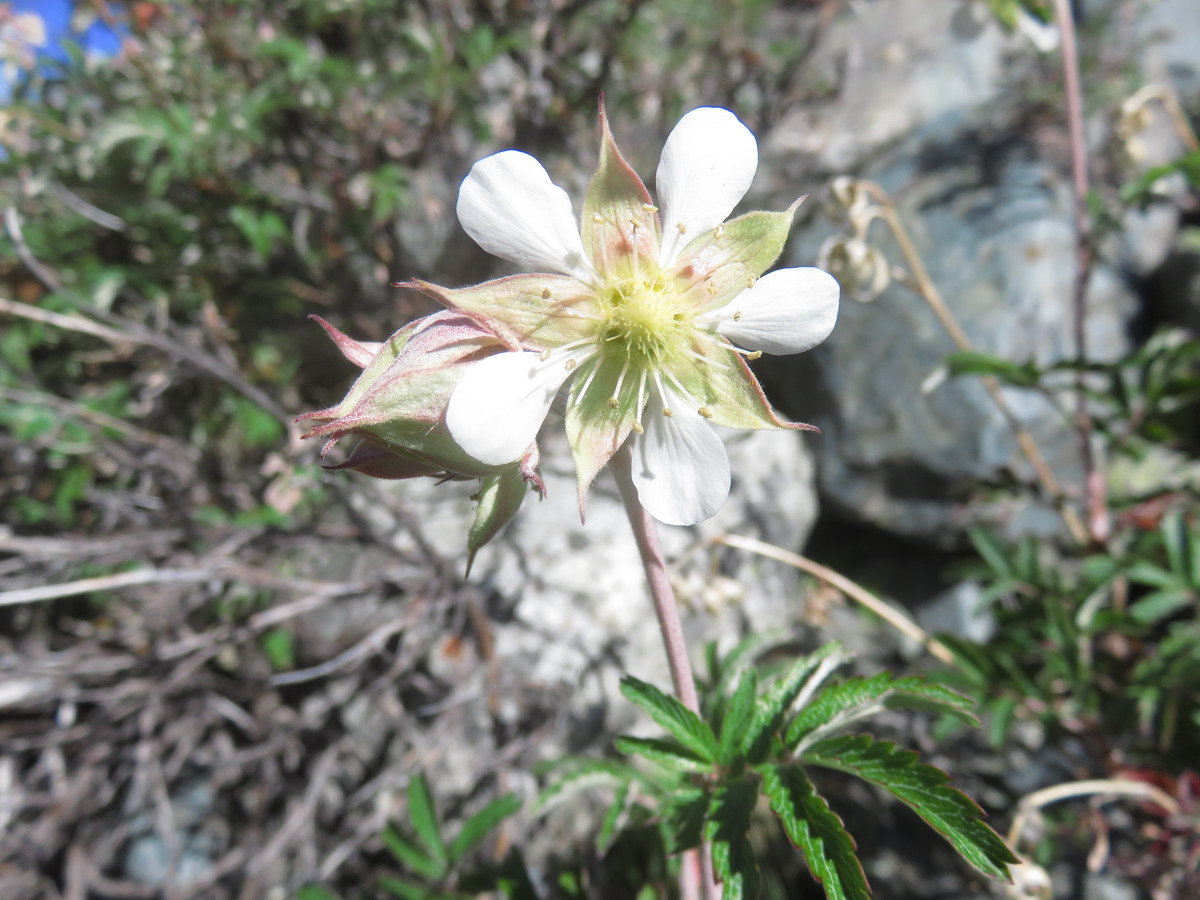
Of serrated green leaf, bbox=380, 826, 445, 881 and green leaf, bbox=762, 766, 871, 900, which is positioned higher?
→ green leaf, bbox=762, 766, 871, 900

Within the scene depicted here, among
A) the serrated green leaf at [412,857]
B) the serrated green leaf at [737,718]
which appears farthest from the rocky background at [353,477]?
the serrated green leaf at [737,718]

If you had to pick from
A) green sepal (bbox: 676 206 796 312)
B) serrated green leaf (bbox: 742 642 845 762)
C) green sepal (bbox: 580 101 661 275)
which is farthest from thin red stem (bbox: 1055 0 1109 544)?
green sepal (bbox: 580 101 661 275)

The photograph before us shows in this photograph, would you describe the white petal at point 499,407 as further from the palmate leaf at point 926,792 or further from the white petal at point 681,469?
the palmate leaf at point 926,792

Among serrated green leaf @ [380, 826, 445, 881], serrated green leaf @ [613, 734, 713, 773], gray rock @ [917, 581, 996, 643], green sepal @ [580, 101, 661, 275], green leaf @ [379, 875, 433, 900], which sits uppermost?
gray rock @ [917, 581, 996, 643]

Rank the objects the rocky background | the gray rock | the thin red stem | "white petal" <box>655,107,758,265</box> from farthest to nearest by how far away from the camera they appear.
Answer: the gray rock < the rocky background < the thin red stem < "white petal" <box>655,107,758,265</box>

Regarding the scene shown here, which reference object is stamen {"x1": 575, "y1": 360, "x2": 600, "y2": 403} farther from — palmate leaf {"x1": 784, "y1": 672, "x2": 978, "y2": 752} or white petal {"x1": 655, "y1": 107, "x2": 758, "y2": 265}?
Answer: palmate leaf {"x1": 784, "y1": 672, "x2": 978, "y2": 752}

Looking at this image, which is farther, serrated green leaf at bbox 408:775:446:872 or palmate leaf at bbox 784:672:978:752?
serrated green leaf at bbox 408:775:446:872

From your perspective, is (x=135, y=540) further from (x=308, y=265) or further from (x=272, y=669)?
(x=308, y=265)

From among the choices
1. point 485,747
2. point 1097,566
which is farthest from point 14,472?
point 1097,566
